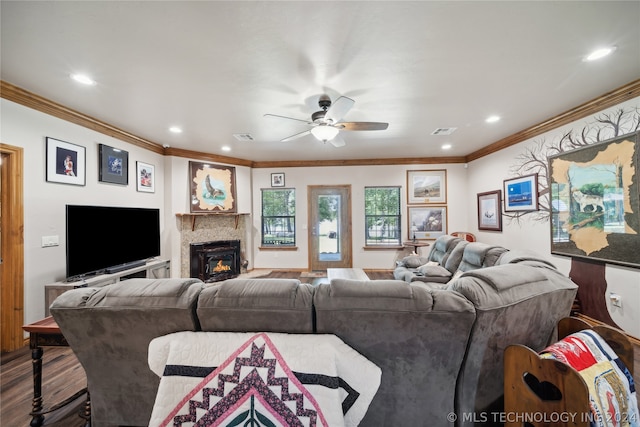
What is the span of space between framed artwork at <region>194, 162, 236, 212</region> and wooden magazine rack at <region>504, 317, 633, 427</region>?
5.10 m

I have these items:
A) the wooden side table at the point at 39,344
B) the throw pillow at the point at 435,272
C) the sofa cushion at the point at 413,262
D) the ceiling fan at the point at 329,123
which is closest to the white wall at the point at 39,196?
the wooden side table at the point at 39,344

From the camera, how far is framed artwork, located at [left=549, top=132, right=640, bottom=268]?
8.20ft

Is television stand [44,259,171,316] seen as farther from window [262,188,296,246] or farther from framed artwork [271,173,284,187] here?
framed artwork [271,173,284,187]

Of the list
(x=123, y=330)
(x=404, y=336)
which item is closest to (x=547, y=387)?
(x=404, y=336)

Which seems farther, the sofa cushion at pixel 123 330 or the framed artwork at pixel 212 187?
the framed artwork at pixel 212 187

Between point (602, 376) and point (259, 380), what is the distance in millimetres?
1482

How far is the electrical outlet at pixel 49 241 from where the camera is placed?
2.71m

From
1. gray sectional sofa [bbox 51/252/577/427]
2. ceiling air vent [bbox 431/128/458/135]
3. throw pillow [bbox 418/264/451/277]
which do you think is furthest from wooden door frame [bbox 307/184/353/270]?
gray sectional sofa [bbox 51/252/577/427]

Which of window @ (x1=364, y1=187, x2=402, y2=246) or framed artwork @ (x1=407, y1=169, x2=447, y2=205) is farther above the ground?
framed artwork @ (x1=407, y1=169, x2=447, y2=205)

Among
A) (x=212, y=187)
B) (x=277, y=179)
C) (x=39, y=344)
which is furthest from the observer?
(x=277, y=179)

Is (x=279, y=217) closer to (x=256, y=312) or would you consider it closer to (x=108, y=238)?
(x=108, y=238)

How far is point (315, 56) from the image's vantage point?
1.94 metres

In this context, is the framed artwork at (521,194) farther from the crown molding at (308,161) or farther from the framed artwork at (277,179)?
the framed artwork at (277,179)

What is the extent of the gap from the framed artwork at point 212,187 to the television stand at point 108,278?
1265mm
